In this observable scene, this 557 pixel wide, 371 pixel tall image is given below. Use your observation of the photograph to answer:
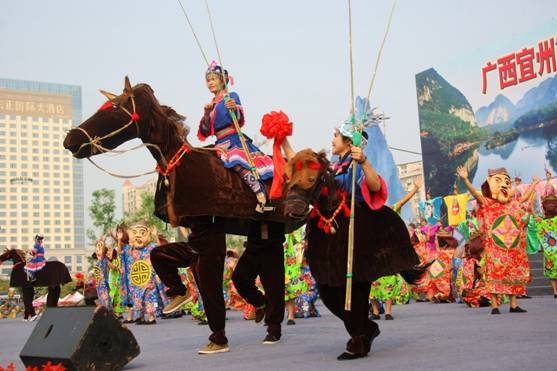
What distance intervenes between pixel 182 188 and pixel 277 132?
1.00m

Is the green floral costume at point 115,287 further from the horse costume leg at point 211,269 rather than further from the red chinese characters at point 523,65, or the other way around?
the red chinese characters at point 523,65

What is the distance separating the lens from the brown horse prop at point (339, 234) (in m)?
5.73

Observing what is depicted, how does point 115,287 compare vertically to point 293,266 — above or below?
below

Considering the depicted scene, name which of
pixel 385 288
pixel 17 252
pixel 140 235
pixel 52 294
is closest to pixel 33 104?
pixel 17 252

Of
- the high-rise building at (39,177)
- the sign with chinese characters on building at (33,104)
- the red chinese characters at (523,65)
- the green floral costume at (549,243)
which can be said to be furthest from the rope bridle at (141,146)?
the sign with chinese characters on building at (33,104)

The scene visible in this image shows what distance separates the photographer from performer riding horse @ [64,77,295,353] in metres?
6.83

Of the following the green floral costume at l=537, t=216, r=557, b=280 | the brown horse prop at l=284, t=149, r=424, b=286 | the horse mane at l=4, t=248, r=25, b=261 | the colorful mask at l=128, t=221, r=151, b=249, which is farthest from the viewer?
the horse mane at l=4, t=248, r=25, b=261

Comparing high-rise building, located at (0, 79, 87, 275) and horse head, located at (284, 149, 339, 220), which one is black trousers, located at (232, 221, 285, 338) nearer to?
horse head, located at (284, 149, 339, 220)

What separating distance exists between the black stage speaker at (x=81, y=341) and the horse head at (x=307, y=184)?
161 cm

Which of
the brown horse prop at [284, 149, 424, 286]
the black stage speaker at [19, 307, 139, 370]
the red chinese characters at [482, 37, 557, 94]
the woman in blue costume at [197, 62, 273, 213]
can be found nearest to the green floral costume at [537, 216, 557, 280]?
the woman in blue costume at [197, 62, 273, 213]

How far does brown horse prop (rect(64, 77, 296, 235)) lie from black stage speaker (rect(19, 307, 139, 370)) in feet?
4.53

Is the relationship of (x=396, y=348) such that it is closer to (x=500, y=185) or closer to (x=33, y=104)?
(x=500, y=185)

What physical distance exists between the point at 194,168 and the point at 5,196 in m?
149

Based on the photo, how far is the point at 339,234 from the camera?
5855 millimetres
